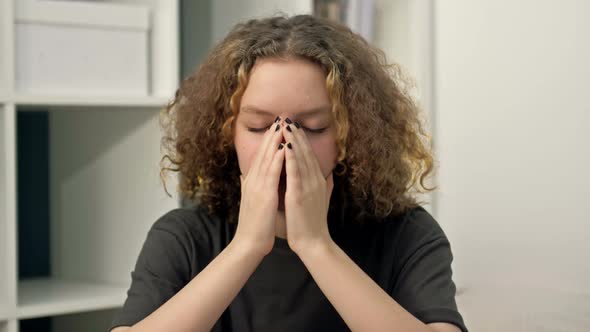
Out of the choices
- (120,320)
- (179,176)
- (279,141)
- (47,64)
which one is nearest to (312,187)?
(279,141)

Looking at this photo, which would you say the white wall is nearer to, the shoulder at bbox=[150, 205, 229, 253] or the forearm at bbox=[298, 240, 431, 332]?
the forearm at bbox=[298, 240, 431, 332]

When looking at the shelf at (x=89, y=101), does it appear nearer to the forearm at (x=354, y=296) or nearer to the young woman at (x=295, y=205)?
the young woman at (x=295, y=205)

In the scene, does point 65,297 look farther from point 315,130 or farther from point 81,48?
point 315,130

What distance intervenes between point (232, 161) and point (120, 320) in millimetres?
308

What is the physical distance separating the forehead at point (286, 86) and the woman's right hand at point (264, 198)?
0.03 metres

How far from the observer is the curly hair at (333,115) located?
1109mm

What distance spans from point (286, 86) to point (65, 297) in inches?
25.1

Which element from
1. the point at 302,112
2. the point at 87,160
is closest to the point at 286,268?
the point at 302,112

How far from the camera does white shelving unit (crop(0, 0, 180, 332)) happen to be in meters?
1.32

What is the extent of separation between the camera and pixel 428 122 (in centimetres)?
159

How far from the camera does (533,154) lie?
4.61ft

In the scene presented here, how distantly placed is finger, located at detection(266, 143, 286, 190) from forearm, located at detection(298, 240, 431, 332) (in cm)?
9

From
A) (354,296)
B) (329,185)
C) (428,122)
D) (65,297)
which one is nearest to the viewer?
(354,296)

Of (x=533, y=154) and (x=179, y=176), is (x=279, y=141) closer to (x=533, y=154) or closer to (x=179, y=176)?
(x=179, y=176)
